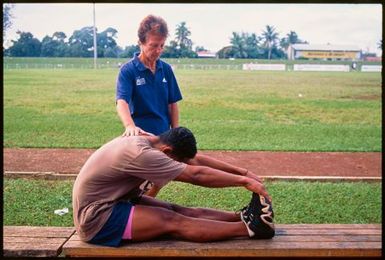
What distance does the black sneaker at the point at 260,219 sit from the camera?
3.16 meters

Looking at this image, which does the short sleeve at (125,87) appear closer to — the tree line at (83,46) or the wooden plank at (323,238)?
the wooden plank at (323,238)

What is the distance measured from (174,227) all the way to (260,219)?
54cm

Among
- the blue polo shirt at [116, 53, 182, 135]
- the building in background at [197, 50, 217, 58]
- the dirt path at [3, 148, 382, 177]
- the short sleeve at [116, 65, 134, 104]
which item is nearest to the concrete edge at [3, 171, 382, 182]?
the dirt path at [3, 148, 382, 177]

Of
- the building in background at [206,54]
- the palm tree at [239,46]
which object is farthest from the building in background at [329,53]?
the building in background at [206,54]

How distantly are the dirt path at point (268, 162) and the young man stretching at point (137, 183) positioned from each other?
4.37 m

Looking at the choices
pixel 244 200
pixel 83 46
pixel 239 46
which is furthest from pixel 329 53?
pixel 244 200

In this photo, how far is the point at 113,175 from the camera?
3031mm

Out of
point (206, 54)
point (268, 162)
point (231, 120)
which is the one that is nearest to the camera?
point (268, 162)

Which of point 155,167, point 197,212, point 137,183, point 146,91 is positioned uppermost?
point 146,91

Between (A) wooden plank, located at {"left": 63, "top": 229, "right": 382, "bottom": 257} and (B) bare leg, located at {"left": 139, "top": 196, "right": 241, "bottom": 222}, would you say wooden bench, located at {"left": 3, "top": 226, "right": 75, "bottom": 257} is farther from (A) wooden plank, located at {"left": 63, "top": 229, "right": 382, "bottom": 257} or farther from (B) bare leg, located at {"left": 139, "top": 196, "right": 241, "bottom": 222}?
(B) bare leg, located at {"left": 139, "top": 196, "right": 241, "bottom": 222}

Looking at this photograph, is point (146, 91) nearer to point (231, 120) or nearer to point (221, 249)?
point (221, 249)

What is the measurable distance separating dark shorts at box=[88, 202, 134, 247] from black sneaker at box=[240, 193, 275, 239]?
772mm

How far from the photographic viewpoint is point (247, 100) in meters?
21.2

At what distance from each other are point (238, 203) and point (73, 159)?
368cm
